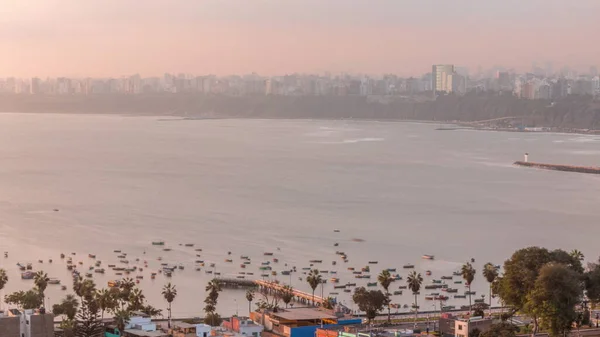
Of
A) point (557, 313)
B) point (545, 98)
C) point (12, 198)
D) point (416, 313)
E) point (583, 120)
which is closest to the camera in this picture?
point (557, 313)

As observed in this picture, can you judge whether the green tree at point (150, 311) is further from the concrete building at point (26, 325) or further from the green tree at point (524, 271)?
the green tree at point (524, 271)

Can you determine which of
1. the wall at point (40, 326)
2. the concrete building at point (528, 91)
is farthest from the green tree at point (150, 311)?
the concrete building at point (528, 91)

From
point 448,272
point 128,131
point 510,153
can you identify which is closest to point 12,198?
point 448,272

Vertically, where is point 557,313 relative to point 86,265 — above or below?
above

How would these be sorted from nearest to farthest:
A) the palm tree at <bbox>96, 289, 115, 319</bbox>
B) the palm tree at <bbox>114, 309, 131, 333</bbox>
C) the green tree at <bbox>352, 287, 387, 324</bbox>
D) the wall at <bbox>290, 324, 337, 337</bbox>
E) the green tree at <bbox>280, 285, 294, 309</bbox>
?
the palm tree at <bbox>114, 309, 131, 333</bbox> → the wall at <bbox>290, 324, 337, 337</bbox> → the palm tree at <bbox>96, 289, 115, 319</bbox> → the green tree at <bbox>352, 287, 387, 324</bbox> → the green tree at <bbox>280, 285, 294, 309</bbox>

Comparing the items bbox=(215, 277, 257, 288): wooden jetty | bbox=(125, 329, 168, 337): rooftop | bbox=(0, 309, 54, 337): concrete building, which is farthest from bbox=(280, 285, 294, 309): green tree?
bbox=(0, 309, 54, 337): concrete building

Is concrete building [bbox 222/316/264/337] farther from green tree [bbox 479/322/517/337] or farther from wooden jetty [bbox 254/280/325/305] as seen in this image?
wooden jetty [bbox 254/280/325/305]

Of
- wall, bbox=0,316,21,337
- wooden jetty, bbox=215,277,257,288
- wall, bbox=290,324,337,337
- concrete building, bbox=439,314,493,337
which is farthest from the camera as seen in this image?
wooden jetty, bbox=215,277,257,288

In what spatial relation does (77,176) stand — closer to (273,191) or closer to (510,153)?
(273,191)
